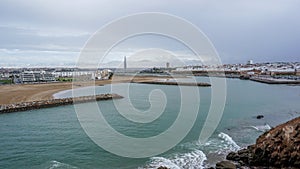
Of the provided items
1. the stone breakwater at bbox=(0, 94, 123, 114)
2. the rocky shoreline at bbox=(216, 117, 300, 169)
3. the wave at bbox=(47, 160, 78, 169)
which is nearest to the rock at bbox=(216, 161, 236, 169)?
the rocky shoreline at bbox=(216, 117, 300, 169)

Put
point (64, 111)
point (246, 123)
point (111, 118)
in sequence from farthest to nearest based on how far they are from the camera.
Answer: point (64, 111), point (111, 118), point (246, 123)

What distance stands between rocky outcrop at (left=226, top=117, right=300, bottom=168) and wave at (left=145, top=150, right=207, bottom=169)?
0.94 m

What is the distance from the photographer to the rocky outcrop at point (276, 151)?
7254 millimetres

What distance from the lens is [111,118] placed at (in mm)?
14578

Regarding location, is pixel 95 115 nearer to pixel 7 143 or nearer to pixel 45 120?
pixel 45 120

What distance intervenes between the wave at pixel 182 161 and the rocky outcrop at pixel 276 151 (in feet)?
3.08

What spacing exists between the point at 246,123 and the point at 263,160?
19.7 feet

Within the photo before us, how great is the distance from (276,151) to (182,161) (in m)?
2.71

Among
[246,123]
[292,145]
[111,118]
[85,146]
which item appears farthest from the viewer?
[111,118]

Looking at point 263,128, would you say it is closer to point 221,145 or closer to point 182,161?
point 221,145

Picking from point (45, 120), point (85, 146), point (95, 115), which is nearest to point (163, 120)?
point (95, 115)

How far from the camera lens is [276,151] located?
757cm

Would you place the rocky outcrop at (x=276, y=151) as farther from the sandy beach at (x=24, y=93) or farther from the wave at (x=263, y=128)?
the sandy beach at (x=24, y=93)

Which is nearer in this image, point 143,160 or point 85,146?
point 143,160
